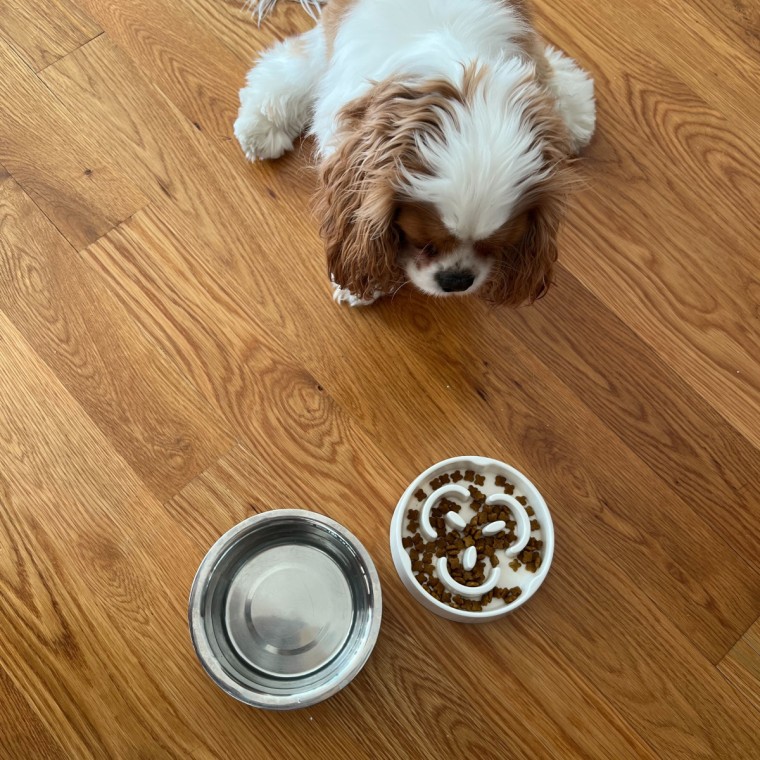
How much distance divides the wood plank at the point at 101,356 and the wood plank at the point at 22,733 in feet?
1.54

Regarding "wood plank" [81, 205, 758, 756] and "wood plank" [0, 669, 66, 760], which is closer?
"wood plank" [0, 669, 66, 760]

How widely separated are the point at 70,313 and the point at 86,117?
18.4 inches

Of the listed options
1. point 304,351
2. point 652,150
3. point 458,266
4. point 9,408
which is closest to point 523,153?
→ point 458,266

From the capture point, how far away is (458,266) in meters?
1.28

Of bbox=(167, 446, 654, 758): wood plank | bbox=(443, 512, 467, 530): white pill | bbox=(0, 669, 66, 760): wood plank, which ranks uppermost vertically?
bbox=(443, 512, 467, 530): white pill

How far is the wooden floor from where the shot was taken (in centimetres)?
148

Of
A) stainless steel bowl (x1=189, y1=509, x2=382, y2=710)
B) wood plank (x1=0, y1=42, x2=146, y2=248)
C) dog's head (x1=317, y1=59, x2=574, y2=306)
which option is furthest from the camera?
wood plank (x1=0, y1=42, x2=146, y2=248)

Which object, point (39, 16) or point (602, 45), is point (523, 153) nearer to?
point (602, 45)

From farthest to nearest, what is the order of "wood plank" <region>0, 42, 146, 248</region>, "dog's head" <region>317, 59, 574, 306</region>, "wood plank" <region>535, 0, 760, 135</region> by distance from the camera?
A: "wood plank" <region>535, 0, 760, 135</region> < "wood plank" <region>0, 42, 146, 248</region> < "dog's head" <region>317, 59, 574, 306</region>

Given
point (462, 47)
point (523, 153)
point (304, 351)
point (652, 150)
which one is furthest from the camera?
point (652, 150)

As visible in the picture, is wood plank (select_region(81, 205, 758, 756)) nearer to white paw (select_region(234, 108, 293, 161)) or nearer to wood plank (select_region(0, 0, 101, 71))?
white paw (select_region(234, 108, 293, 161))

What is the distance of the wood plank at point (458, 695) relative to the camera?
4.80ft

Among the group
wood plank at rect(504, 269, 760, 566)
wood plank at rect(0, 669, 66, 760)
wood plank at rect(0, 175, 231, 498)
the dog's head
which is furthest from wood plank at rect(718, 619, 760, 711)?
wood plank at rect(0, 669, 66, 760)

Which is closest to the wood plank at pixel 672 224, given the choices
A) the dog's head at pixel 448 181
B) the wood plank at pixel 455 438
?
the wood plank at pixel 455 438
